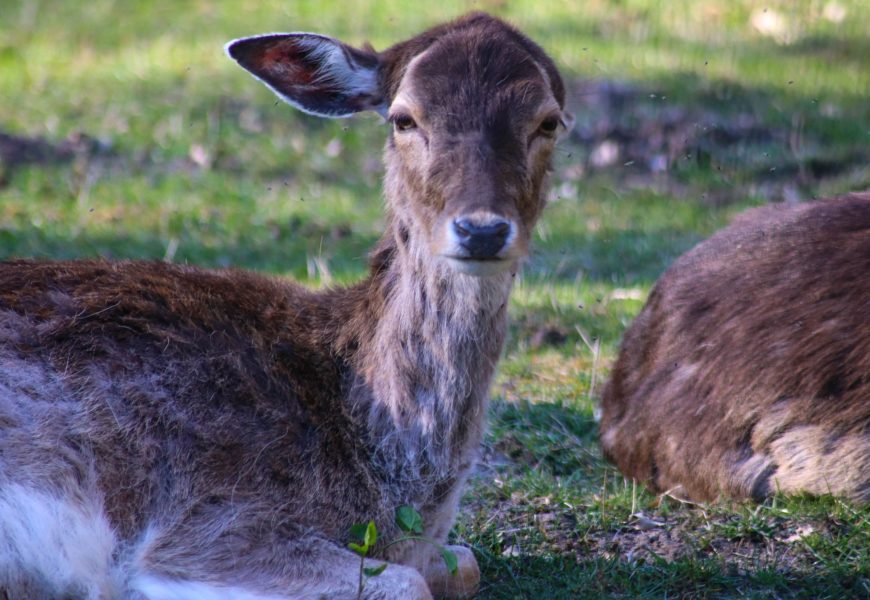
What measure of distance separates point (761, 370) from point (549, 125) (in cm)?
141

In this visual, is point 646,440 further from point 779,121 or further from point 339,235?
point 779,121

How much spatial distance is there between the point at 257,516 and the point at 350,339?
33.7 inches

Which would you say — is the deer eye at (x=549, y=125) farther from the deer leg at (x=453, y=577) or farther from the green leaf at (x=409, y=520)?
the deer leg at (x=453, y=577)

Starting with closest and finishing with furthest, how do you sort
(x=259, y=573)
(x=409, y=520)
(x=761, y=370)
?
(x=259, y=573) < (x=409, y=520) < (x=761, y=370)

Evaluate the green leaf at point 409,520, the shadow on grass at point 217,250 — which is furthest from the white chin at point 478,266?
the shadow on grass at point 217,250

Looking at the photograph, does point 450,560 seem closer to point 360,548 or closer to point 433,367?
point 360,548

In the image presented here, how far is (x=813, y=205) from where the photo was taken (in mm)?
6195

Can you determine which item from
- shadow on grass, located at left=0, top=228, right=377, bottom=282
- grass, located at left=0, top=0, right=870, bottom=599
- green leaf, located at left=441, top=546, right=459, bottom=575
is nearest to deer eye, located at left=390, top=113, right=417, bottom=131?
green leaf, located at left=441, top=546, right=459, bottom=575

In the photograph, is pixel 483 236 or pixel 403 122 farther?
pixel 403 122

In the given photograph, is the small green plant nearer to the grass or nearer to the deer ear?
the grass

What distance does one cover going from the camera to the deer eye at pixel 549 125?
498cm

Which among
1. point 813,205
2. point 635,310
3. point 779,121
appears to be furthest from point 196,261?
point 779,121

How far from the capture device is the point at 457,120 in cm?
482

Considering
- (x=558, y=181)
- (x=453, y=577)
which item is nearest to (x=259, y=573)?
(x=453, y=577)
